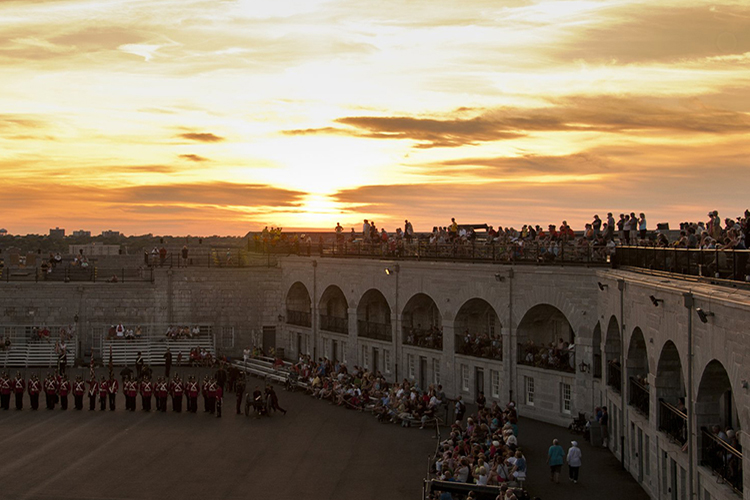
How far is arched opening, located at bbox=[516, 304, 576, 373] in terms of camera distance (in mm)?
37062

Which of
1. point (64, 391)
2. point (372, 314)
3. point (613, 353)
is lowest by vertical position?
point (64, 391)

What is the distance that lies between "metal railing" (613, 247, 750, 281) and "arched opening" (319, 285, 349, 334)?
21923mm

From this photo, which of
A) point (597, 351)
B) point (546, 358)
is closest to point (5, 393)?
point (546, 358)

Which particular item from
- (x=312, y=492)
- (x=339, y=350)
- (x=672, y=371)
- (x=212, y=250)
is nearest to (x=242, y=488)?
(x=312, y=492)

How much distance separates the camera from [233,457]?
32594 millimetres

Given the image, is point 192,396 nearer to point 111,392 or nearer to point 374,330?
point 111,392

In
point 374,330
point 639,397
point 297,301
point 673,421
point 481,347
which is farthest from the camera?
point 297,301

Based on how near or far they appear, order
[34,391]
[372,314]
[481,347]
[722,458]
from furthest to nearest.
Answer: [372,314] < [34,391] < [481,347] < [722,458]

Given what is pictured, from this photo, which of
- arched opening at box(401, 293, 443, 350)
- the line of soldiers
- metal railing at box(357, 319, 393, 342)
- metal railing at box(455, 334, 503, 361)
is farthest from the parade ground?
metal railing at box(357, 319, 393, 342)

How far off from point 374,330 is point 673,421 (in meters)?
24.4

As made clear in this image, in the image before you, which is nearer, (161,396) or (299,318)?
(161,396)

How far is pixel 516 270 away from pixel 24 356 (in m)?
31.0

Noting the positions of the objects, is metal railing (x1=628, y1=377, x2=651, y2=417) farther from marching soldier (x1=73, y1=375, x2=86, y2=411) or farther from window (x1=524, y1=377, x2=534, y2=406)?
marching soldier (x1=73, y1=375, x2=86, y2=411)

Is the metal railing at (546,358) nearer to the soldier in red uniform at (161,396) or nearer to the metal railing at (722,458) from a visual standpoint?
the metal railing at (722,458)
